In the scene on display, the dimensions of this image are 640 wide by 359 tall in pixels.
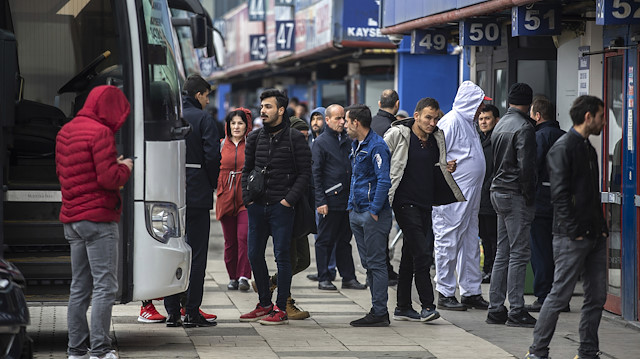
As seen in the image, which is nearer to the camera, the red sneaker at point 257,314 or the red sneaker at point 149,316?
the red sneaker at point 149,316

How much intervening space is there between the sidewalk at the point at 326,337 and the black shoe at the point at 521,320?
0.10 metres

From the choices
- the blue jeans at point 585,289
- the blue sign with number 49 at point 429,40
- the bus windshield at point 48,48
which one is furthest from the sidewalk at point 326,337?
the blue sign with number 49 at point 429,40

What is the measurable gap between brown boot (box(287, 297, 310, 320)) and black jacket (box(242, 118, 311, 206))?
1077mm

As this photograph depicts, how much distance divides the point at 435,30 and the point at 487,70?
2.57 feet

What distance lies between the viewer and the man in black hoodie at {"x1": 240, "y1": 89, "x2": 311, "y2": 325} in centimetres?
925

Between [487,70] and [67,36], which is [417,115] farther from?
[487,70]

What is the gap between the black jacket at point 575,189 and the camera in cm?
727

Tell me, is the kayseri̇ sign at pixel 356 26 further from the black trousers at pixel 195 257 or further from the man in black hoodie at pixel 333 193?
the black trousers at pixel 195 257

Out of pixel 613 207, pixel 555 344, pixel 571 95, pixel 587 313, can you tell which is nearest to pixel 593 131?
pixel 587 313

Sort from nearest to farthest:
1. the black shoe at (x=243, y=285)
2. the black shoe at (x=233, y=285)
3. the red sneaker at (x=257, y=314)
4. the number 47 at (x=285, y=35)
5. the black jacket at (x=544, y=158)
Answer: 1. the red sneaker at (x=257, y=314)
2. the black jacket at (x=544, y=158)
3. the black shoe at (x=243, y=285)
4. the black shoe at (x=233, y=285)
5. the number 47 at (x=285, y=35)

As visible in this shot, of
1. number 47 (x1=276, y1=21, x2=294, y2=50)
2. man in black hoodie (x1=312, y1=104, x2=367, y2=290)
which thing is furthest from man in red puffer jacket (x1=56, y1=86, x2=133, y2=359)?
number 47 (x1=276, y1=21, x2=294, y2=50)

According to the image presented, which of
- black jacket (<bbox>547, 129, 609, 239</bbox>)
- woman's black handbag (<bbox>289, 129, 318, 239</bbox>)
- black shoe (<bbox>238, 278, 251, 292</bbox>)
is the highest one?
black jacket (<bbox>547, 129, 609, 239</bbox>)

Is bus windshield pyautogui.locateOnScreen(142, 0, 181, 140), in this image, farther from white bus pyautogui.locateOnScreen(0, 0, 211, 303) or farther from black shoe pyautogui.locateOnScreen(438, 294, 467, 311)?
black shoe pyautogui.locateOnScreen(438, 294, 467, 311)

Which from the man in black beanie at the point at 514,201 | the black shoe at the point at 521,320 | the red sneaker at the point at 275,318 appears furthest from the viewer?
the black shoe at the point at 521,320
